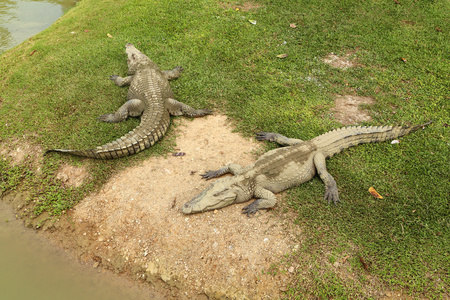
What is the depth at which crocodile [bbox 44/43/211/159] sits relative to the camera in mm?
5113

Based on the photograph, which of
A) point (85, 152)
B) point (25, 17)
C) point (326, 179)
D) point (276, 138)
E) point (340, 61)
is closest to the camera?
point (326, 179)

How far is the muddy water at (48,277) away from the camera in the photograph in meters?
3.86

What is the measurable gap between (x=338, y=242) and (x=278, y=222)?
34.6 inches

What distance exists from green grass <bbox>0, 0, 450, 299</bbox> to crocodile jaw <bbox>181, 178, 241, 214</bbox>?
0.97m

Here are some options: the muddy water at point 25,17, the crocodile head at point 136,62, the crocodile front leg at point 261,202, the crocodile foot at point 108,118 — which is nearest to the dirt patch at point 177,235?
the crocodile front leg at point 261,202

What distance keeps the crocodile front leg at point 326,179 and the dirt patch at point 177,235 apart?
2.78ft

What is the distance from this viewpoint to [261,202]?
437 cm

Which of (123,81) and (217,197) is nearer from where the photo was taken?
(217,197)

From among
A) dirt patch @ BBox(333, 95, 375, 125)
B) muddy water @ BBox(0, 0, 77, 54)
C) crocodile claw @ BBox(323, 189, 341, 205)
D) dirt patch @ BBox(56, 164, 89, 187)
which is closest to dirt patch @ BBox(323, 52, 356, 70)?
dirt patch @ BBox(333, 95, 375, 125)

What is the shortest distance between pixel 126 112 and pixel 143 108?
359 mm

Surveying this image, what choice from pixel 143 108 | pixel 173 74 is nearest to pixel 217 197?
pixel 143 108

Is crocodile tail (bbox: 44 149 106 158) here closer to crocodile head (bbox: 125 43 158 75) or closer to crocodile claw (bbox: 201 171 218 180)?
crocodile claw (bbox: 201 171 218 180)

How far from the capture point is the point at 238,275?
3816 millimetres

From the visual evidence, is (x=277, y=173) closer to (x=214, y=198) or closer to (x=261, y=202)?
(x=261, y=202)
